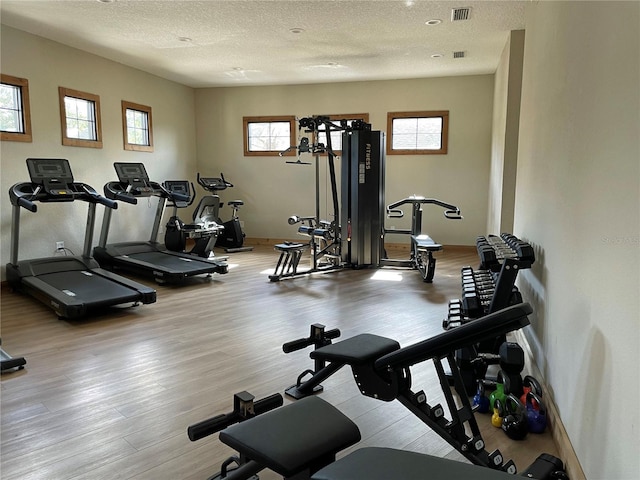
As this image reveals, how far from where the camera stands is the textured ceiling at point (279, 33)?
15.3ft

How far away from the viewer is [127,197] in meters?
5.80

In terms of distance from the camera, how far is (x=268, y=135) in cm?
900

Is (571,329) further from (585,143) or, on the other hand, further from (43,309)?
(43,309)

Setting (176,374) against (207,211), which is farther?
(207,211)

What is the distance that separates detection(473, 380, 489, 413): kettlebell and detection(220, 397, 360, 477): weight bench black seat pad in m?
1.31

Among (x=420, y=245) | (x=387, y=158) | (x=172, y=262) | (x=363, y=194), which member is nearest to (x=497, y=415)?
(x=420, y=245)

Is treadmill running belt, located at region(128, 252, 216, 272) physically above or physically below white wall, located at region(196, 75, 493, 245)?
below

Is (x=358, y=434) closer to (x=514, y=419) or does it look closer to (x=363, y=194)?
Result: (x=514, y=419)

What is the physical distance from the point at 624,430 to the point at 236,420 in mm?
1350

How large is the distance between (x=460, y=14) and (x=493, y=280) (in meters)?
2.96

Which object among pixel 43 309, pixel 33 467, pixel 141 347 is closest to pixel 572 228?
pixel 33 467

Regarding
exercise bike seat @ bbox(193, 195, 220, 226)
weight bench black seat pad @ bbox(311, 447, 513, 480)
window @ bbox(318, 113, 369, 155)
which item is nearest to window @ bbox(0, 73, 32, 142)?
exercise bike seat @ bbox(193, 195, 220, 226)

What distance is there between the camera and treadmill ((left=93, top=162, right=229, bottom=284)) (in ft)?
18.7

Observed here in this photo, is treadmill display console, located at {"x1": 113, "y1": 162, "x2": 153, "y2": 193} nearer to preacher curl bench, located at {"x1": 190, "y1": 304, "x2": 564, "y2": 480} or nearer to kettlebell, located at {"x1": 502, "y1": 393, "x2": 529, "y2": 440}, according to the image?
preacher curl bench, located at {"x1": 190, "y1": 304, "x2": 564, "y2": 480}
